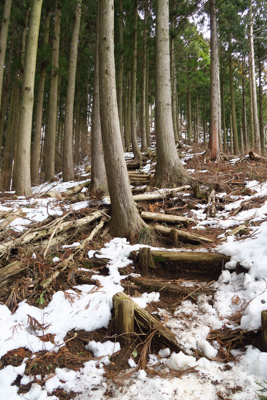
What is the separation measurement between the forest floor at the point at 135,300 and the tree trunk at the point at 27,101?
3399 millimetres

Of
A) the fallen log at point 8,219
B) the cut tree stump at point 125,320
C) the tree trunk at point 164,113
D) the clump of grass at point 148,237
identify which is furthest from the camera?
the tree trunk at point 164,113

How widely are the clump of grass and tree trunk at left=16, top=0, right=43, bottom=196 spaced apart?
4916 mm

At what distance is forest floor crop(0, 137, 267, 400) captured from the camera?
1.84 meters

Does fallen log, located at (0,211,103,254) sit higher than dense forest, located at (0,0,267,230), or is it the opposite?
dense forest, located at (0,0,267,230)

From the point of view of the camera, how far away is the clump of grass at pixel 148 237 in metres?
4.16

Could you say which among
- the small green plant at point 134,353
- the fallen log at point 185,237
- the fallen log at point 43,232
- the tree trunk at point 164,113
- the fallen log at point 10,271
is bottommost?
the small green plant at point 134,353

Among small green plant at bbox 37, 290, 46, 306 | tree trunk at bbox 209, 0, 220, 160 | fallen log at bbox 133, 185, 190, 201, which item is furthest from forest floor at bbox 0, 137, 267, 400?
tree trunk at bbox 209, 0, 220, 160

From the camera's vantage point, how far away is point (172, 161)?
22.5 ft

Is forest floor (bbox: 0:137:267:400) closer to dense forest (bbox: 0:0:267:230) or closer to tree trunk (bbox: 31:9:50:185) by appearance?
dense forest (bbox: 0:0:267:230)

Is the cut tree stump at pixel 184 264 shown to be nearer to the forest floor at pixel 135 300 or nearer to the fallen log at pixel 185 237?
the forest floor at pixel 135 300

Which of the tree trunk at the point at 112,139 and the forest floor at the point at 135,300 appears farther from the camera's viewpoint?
the tree trunk at the point at 112,139

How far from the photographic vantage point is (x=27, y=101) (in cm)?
732

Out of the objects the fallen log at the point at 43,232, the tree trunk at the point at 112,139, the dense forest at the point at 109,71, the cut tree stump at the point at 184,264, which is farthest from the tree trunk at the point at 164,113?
the cut tree stump at the point at 184,264

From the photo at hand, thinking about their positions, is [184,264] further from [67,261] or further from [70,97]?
[70,97]
